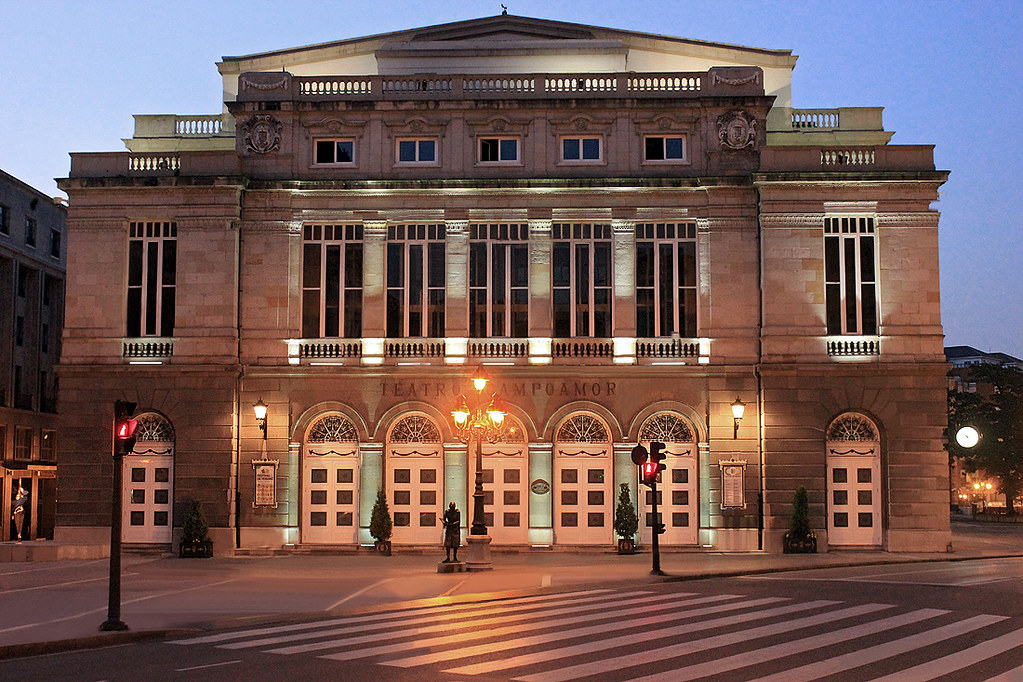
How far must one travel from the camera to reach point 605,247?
3756 centimetres

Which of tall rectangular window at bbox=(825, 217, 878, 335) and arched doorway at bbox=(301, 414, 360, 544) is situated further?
arched doorway at bbox=(301, 414, 360, 544)

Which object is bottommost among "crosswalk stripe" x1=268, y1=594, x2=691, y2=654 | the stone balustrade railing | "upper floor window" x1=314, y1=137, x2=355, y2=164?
"crosswalk stripe" x1=268, y1=594, x2=691, y2=654

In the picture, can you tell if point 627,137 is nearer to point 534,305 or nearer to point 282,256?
point 534,305

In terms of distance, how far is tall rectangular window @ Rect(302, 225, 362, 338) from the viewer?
37656 mm

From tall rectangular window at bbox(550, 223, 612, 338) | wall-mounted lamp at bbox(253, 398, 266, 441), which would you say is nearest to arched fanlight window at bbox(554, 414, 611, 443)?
tall rectangular window at bbox(550, 223, 612, 338)

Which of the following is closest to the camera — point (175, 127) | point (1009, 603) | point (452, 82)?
point (1009, 603)

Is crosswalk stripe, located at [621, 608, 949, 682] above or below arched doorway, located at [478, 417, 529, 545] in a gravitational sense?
below

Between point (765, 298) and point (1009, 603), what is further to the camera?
point (765, 298)

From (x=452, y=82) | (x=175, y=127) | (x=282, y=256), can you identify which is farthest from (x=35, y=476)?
(x=452, y=82)

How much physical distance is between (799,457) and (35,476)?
136 ft

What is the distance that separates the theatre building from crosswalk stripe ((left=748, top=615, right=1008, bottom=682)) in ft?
54.9

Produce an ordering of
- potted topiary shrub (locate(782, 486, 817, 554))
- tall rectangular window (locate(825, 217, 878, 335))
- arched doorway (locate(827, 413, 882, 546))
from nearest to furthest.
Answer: potted topiary shrub (locate(782, 486, 817, 554)) < arched doorway (locate(827, 413, 882, 546)) < tall rectangular window (locate(825, 217, 878, 335))

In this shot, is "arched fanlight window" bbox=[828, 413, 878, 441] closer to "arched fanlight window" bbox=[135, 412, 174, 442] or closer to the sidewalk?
the sidewalk

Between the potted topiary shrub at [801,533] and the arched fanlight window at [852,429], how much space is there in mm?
2325
